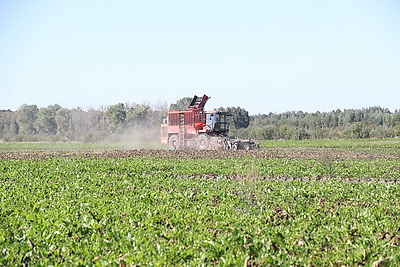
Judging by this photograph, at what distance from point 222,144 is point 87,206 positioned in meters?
25.9

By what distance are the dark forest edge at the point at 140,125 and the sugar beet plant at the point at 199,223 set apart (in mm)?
45026

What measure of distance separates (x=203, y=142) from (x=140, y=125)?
49.4m

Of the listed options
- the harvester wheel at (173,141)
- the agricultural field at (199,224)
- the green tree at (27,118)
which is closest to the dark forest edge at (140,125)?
the green tree at (27,118)

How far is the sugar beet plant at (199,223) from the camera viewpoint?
8211mm

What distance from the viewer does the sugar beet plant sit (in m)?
8.21

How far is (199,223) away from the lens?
34.5 ft

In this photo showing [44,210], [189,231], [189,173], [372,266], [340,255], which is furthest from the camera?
[189,173]

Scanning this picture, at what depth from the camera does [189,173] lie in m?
22.5

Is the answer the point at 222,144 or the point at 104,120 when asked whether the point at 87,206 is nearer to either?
the point at 222,144

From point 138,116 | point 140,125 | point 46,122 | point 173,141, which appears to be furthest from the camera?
point 46,122

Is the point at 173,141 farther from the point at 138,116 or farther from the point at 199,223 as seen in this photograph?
the point at 138,116

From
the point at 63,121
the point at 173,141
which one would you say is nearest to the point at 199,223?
the point at 173,141

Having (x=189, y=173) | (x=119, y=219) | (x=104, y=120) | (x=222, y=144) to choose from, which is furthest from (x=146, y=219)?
(x=104, y=120)

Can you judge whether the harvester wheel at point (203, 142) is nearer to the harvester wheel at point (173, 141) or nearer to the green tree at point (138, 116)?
the harvester wheel at point (173, 141)
